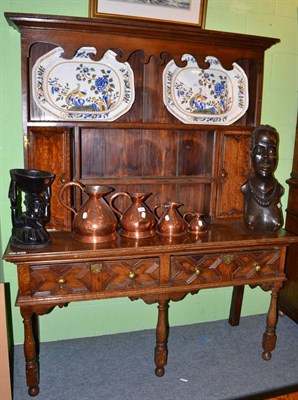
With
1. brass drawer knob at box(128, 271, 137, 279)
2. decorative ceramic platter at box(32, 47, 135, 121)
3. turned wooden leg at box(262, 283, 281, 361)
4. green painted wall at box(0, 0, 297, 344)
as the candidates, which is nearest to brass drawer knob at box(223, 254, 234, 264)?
turned wooden leg at box(262, 283, 281, 361)

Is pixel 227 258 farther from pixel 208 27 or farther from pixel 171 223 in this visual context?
pixel 208 27

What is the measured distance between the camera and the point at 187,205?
92.9 inches

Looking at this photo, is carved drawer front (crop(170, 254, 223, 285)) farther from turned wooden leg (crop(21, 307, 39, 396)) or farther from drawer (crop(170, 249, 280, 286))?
turned wooden leg (crop(21, 307, 39, 396))

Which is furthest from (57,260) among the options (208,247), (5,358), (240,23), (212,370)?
(240,23)

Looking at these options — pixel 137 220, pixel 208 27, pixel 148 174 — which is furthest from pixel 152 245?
pixel 208 27

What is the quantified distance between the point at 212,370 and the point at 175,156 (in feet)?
4.05

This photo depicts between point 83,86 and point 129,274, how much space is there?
1.01m

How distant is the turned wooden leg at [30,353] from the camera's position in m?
1.79

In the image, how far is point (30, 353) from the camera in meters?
1.83

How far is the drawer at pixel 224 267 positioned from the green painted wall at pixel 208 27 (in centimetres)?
56

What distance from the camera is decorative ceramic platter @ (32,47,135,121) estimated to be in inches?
76.6

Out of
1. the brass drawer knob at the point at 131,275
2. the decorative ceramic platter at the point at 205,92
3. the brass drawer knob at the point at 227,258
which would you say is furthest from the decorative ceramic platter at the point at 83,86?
the brass drawer knob at the point at 227,258

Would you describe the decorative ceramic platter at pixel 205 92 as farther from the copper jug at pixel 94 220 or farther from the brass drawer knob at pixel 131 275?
the brass drawer knob at pixel 131 275

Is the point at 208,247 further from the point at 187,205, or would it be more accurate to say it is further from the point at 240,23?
the point at 240,23
